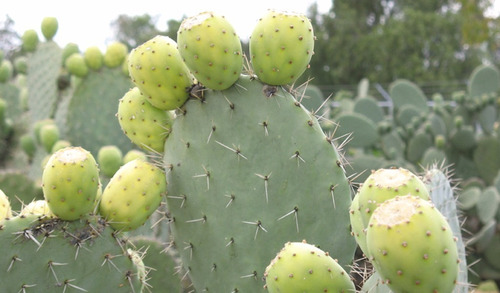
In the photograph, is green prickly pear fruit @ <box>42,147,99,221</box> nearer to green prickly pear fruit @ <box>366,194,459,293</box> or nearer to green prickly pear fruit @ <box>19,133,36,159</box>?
green prickly pear fruit @ <box>366,194,459,293</box>

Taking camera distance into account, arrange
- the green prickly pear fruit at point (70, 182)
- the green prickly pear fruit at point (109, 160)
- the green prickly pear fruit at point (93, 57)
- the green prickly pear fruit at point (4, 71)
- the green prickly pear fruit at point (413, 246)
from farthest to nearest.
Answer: the green prickly pear fruit at point (4, 71) → the green prickly pear fruit at point (93, 57) → the green prickly pear fruit at point (109, 160) → the green prickly pear fruit at point (70, 182) → the green prickly pear fruit at point (413, 246)

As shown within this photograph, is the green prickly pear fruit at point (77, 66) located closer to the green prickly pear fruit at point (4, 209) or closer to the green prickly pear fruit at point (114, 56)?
the green prickly pear fruit at point (114, 56)

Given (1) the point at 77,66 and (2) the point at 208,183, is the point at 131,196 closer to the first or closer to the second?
(2) the point at 208,183

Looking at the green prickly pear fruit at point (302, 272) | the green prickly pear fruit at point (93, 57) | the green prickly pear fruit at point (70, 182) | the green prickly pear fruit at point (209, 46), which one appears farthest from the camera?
the green prickly pear fruit at point (93, 57)

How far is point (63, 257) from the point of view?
3.77 feet

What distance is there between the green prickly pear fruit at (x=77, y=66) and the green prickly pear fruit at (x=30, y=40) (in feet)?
2.05

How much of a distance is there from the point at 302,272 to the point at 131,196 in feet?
1.54

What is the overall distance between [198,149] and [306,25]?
0.34 meters

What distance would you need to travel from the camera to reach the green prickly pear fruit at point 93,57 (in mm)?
3059

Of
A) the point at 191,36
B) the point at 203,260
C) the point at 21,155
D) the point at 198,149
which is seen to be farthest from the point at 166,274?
the point at 21,155

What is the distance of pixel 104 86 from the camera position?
315cm

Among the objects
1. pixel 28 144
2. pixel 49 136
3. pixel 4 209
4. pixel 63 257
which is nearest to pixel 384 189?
pixel 63 257

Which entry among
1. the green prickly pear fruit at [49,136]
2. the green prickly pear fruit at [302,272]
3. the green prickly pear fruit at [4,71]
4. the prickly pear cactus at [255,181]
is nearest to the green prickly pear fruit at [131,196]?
the prickly pear cactus at [255,181]

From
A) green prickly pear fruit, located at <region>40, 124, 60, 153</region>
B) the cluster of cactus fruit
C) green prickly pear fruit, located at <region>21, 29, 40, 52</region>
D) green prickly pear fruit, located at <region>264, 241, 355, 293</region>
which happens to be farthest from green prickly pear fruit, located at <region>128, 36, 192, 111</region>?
green prickly pear fruit, located at <region>21, 29, 40, 52</region>
